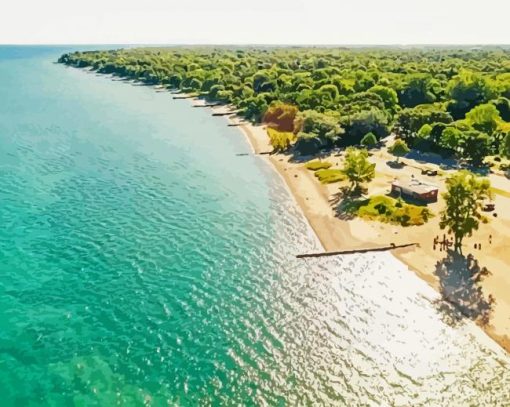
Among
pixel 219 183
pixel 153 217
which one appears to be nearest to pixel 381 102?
pixel 219 183

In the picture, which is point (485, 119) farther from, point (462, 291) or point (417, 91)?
point (462, 291)

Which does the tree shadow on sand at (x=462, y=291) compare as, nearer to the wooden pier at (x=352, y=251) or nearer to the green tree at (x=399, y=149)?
the wooden pier at (x=352, y=251)

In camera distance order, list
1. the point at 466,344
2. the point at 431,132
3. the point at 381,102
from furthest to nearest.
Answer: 1. the point at 381,102
2. the point at 431,132
3. the point at 466,344

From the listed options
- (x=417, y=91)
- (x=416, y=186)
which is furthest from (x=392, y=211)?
(x=417, y=91)

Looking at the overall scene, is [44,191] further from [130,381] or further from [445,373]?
[445,373]

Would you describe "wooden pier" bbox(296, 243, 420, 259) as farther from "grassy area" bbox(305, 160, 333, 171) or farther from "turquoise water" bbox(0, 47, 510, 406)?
"grassy area" bbox(305, 160, 333, 171)

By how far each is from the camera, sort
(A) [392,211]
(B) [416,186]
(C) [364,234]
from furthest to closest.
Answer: (B) [416,186], (A) [392,211], (C) [364,234]

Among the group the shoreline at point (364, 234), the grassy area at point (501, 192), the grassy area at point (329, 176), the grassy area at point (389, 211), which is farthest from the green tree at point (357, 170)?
the grassy area at point (501, 192)
